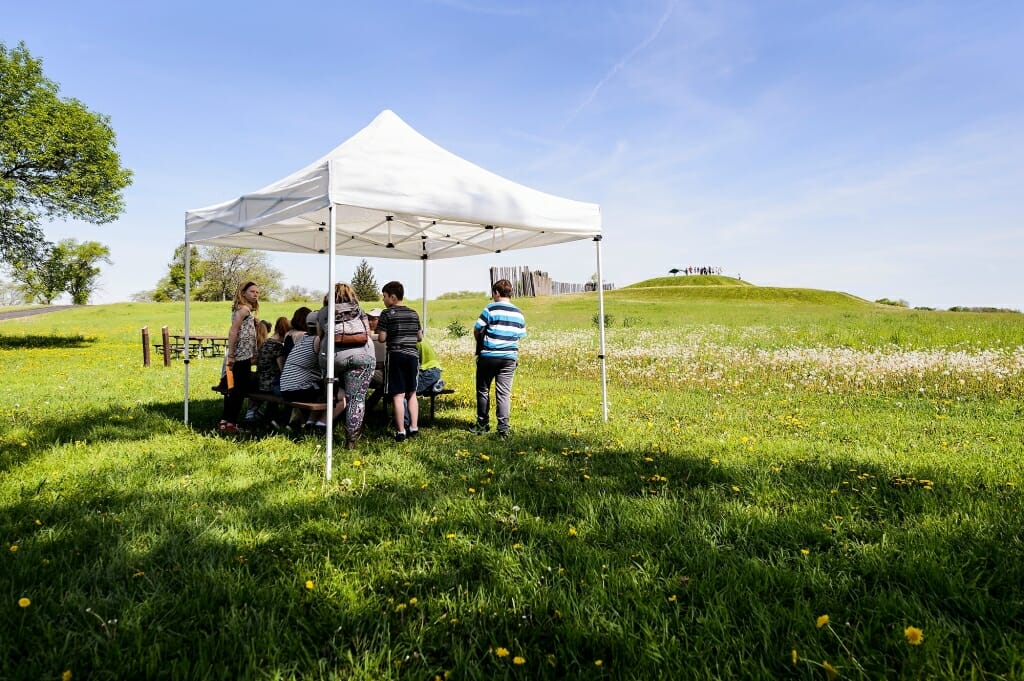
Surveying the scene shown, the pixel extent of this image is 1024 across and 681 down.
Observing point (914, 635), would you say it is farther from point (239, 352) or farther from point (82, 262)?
point (82, 262)

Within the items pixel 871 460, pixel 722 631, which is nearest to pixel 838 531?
pixel 722 631

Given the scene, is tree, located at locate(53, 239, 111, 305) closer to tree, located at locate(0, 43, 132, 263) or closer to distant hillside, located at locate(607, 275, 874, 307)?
tree, located at locate(0, 43, 132, 263)

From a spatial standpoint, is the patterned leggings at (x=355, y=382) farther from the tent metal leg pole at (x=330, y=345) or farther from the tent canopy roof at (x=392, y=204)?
the tent canopy roof at (x=392, y=204)

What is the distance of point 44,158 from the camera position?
21.5 m

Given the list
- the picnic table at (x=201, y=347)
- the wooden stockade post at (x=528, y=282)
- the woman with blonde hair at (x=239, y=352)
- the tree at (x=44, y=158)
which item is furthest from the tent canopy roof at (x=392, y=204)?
the wooden stockade post at (x=528, y=282)

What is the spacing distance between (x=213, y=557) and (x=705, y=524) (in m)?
3.23

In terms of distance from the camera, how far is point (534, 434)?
7.07 meters

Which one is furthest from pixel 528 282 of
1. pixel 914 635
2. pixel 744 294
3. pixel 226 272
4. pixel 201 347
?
pixel 914 635

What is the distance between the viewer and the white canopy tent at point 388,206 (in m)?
5.57

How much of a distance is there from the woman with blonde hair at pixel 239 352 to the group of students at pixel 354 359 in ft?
0.04

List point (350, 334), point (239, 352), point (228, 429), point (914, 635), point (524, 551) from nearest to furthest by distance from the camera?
point (914, 635) → point (524, 551) → point (350, 334) → point (228, 429) → point (239, 352)

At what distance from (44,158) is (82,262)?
29.3 m

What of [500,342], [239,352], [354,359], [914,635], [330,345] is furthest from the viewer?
[239,352]

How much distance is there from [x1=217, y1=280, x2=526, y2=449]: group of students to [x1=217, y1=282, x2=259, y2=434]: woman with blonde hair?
1 cm
